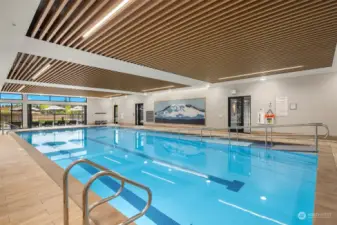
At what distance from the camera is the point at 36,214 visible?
228cm

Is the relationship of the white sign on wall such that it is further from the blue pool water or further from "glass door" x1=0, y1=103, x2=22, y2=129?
"glass door" x1=0, y1=103, x2=22, y2=129

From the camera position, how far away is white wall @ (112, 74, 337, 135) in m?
7.89

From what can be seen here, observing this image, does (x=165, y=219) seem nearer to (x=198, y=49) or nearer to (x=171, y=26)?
(x=171, y=26)

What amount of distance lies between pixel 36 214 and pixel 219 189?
10.5ft

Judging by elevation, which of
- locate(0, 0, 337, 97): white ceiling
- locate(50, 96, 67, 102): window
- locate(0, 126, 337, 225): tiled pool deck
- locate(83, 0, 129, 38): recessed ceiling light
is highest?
locate(83, 0, 129, 38): recessed ceiling light

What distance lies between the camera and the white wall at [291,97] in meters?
7.89

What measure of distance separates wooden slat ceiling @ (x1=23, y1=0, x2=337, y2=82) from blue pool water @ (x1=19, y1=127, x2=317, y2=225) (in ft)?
11.0

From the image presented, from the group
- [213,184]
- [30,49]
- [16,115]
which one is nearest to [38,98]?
[16,115]

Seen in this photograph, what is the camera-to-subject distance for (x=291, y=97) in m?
8.77

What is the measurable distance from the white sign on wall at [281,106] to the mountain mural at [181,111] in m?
4.33

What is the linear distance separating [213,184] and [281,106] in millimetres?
6871

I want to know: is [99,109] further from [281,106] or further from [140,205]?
[140,205]

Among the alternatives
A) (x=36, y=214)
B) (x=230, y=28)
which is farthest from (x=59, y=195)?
(x=230, y=28)

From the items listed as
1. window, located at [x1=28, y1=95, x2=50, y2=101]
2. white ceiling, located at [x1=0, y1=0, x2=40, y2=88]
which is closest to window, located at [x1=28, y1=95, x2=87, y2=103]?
window, located at [x1=28, y1=95, x2=50, y2=101]
